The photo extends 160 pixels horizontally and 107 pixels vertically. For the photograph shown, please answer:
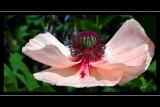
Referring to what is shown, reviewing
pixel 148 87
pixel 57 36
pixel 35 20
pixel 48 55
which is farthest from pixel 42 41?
pixel 35 20

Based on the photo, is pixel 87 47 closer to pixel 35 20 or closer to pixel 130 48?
pixel 130 48

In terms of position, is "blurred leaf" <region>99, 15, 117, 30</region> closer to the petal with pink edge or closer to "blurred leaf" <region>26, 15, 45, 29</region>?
the petal with pink edge

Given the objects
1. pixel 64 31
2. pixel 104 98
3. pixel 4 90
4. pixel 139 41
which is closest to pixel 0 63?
pixel 4 90

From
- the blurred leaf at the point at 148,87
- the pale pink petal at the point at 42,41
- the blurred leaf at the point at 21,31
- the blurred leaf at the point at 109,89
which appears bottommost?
the blurred leaf at the point at 109,89

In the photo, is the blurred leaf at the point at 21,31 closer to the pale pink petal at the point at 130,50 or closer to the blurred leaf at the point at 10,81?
the blurred leaf at the point at 10,81

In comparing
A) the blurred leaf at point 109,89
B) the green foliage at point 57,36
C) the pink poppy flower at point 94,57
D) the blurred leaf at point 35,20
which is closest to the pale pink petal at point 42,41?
the pink poppy flower at point 94,57
